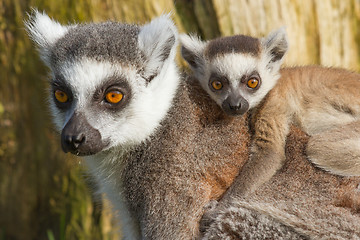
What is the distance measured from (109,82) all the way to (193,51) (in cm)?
153

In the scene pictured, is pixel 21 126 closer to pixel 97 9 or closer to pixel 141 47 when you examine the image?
pixel 97 9

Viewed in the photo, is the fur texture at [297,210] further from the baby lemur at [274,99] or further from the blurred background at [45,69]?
the blurred background at [45,69]

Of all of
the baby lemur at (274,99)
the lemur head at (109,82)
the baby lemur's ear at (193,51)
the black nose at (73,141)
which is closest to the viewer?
the black nose at (73,141)

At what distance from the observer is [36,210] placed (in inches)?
269

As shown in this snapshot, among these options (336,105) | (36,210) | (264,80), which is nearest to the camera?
(336,105)

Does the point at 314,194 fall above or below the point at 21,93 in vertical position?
below

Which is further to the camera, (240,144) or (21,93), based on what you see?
(21,93)

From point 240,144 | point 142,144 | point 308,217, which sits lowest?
point 308,217

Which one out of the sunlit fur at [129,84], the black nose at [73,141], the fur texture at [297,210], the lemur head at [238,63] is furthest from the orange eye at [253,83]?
the black nose at [73,141]

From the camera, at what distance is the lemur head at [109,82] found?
137 inches

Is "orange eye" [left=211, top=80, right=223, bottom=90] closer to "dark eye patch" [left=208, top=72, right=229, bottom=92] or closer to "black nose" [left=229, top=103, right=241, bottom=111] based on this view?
"dark eye patch" [left=208, top=72, right=229, bottom=92]

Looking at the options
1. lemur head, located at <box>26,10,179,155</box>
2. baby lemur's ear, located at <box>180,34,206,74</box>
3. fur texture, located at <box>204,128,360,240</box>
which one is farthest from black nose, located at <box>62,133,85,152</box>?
baby lemur's ear, located at <box>180,34,206,74</box>

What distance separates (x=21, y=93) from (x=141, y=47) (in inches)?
134

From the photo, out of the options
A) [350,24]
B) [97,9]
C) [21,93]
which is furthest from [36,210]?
[350,24]
